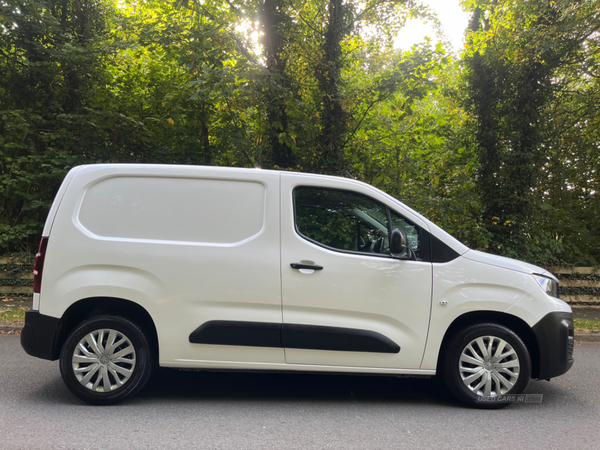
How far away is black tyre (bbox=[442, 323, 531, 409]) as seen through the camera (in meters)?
4.18

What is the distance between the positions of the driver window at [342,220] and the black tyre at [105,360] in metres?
1.77

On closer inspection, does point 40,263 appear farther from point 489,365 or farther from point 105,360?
point 489,365

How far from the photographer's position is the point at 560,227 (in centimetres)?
1131

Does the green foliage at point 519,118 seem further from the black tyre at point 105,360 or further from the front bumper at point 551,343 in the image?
the black tyre at point 105,360

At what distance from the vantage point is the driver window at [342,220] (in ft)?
14.1

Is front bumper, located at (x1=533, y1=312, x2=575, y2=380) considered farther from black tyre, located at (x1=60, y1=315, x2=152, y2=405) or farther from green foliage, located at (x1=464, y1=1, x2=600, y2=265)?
green foliage, located at (x1=464, y1=1, x2=600, y2=265)

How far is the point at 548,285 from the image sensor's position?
14.4 ft

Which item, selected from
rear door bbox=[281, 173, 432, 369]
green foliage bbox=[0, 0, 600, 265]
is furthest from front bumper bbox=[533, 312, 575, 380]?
green foliage bbox=[0, 0, 600, 265]

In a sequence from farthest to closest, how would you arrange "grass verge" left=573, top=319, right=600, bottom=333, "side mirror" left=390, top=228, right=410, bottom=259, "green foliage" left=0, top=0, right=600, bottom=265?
"green foliage" left=0, top=0, right=600, bottom=265
"grass verge" left=573, top=319, right=600, bottom=333
"side mirror" left=390, top=228, right=410, bottom=259

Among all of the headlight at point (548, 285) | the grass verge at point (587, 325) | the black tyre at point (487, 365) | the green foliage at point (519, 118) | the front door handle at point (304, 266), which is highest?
the green foliage at point (519, 118)

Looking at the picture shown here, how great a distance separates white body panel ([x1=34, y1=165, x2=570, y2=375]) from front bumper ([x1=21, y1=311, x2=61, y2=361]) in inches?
3.7

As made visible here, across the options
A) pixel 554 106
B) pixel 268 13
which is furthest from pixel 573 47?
pixel 268 13

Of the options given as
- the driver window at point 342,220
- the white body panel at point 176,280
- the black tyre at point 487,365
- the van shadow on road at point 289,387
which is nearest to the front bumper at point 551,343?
the black tyre at point 487,365

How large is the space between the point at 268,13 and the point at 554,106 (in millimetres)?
6825
